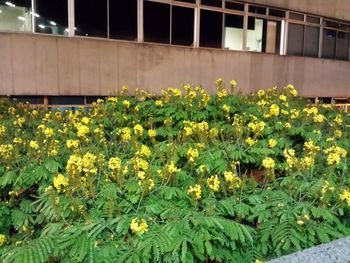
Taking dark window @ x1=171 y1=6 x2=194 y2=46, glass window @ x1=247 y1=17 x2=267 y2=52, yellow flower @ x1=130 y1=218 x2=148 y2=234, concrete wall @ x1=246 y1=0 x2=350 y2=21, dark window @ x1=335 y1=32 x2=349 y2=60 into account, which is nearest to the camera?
yellow flower @ x1=130 y1=218 x2=148 y2=234

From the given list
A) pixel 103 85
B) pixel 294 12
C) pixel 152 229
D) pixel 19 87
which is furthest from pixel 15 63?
pixel 294 12

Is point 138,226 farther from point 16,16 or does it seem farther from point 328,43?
point 328,43

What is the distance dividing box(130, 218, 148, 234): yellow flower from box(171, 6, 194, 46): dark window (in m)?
11.0

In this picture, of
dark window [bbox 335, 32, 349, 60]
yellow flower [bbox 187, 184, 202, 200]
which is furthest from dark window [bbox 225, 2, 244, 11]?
yellow flower [bbox 187, 184, 202, 200]

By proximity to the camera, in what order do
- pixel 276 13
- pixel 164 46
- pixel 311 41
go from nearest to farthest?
pixel 164 46 < pixel 276 13 < pixel 311 41

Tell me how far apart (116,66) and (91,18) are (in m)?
1.58

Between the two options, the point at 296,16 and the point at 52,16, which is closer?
the point at 52,16

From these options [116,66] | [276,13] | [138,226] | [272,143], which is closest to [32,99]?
[116,66]

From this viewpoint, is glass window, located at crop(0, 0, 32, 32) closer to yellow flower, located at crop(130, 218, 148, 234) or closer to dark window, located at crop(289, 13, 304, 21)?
yellow flower, located at crop(130, 218, 148, 234)

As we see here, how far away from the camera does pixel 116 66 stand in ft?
36.7

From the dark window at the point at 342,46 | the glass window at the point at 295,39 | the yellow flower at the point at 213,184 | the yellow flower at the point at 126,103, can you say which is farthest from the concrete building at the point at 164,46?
the yellow flower at the point at 213,184

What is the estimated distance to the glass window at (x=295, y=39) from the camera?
51.3ft

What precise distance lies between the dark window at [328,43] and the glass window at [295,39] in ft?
5.14

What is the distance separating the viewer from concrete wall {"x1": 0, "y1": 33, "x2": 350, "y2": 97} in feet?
32.2
